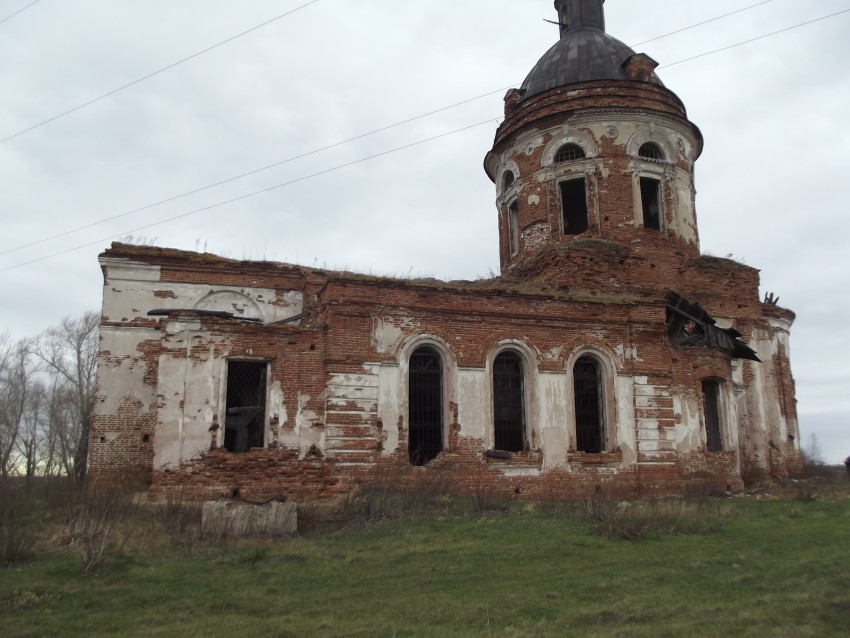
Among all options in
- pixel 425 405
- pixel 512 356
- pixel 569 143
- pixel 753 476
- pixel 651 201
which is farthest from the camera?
pixel 651 201

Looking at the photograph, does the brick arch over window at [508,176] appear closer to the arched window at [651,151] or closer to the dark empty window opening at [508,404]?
the arched window at [651,151]

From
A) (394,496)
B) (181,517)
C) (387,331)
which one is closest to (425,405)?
(387,331)

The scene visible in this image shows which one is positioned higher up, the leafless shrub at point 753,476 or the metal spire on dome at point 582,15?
the metal spire on dome at point 582,15

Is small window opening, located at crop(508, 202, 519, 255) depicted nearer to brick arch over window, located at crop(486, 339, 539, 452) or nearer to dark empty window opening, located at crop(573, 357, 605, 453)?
dark empty window opening, located at crop(573, 357, 605, 453)

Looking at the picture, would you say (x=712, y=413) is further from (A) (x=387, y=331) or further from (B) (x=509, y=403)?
(A) (x=387, y=331)

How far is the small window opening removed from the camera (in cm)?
2322

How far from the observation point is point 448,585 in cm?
822

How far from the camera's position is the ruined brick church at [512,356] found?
45.4 ft

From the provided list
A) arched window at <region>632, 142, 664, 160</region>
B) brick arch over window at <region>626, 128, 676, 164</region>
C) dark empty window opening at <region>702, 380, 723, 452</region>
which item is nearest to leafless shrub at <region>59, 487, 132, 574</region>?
dark empty window opening at <region>702, 380, 723, 452</region>

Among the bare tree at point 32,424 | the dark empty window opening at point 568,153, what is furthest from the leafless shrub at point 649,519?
the bare tree at point 32,424

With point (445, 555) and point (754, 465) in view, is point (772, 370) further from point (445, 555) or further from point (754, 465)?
point (445, 555)

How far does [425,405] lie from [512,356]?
93.6 inches

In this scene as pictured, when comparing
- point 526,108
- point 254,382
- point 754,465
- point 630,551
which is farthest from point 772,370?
point 254,382

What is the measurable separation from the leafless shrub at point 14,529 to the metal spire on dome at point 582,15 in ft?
75.9
